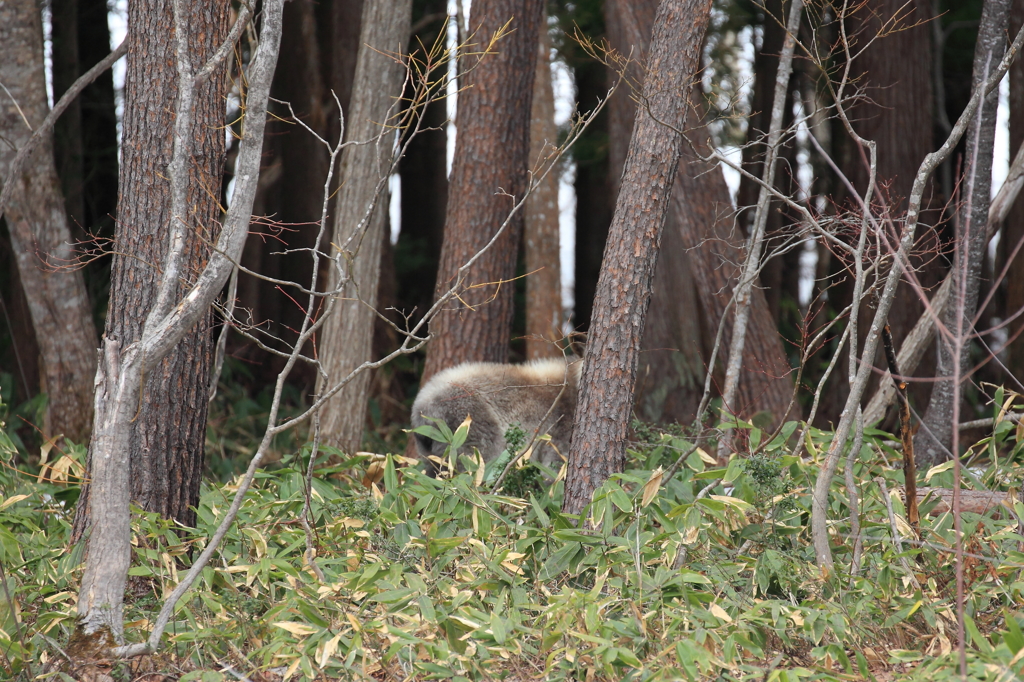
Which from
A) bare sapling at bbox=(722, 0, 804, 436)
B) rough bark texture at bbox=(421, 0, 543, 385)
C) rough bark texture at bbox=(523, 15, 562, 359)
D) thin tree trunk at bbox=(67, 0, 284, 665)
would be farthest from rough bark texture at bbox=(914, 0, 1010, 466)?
rough bark texture at bbox=(523, 15, 562, 359)

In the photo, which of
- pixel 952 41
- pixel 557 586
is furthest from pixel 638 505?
pixel 952 41

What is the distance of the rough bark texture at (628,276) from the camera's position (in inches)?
186

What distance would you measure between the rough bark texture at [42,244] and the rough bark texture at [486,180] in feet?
10.1

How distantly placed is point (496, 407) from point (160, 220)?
2534 mm

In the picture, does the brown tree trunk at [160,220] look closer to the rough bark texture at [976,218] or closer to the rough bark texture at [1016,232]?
the rough bark texture at [976,218]

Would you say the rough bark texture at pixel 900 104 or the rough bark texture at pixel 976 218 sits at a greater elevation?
the rough bark texture at pixel 900 104

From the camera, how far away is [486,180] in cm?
697

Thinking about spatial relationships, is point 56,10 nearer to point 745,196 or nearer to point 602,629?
point 745,196

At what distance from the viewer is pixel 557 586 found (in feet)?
13.8

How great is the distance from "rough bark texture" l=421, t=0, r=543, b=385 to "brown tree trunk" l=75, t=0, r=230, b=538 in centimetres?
242

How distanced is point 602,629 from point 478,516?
3.78 feet

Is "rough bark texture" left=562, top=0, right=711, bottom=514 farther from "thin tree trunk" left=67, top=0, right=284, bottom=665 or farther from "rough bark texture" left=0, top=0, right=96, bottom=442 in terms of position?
"rough bark texture" left=0, top=0, right=96, bottom=442

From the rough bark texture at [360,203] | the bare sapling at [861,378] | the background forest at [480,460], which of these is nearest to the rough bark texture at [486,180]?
the background forest at [480,460]

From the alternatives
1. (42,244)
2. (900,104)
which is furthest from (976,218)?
(42,244)
